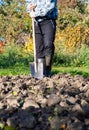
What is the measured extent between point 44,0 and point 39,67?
3.64 ft

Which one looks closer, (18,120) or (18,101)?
(18,120)

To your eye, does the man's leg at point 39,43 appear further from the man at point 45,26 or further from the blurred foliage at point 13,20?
the blurred foliage at point 13,20

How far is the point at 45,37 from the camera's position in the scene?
816 cm

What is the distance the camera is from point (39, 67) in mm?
8141

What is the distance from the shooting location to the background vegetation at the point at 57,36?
589 inches

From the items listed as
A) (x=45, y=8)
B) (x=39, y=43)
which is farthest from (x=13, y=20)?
(x=45, y=8)

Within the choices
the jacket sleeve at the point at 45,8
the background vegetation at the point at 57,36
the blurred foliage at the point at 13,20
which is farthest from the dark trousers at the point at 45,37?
the blurred foliage at the point at 13,20

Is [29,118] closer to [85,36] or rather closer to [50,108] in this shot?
[50,108]

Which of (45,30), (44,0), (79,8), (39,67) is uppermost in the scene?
(44,0)

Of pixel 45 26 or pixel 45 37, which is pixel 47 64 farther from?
pixel 45 26

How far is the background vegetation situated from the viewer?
49.1ft

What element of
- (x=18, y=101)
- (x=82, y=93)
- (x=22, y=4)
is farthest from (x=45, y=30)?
(x=22, y=4)

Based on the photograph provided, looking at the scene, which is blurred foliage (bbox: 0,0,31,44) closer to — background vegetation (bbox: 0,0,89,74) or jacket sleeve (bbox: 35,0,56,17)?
background vegetation (bbox: 0,0,89,74)

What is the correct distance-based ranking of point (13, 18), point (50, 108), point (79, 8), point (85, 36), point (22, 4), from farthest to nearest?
point (79, 8) → point (22, 4) → point (13, 18) → point (85, 36) → point (50, 108)
